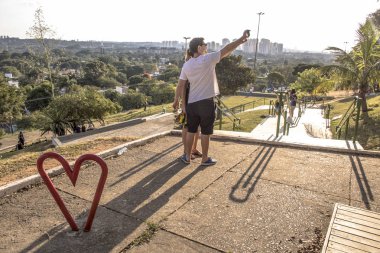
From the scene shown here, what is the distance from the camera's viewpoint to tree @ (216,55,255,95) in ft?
77.5

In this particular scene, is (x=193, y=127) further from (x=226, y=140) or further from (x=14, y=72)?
(x=14, y=72)

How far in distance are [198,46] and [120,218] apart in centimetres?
244

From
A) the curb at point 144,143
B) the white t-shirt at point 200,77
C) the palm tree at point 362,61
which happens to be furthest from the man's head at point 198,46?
the palm tree at point 362,61

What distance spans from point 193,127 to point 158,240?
1.99 m

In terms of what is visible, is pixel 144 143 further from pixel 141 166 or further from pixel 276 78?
pixel 276 78

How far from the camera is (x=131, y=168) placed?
4.48 metres

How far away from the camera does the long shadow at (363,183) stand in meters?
3.49

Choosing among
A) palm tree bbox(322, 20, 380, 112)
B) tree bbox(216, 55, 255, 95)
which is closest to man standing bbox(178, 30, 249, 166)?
palm tree bbox(322, 20, 380, 112)

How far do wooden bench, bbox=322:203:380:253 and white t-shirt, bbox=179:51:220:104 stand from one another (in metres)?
2.12

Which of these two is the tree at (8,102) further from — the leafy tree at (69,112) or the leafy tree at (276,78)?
the leafy tree at (276,78)

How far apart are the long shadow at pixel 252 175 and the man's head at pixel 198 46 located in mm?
1798

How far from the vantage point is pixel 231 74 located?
2375 cm

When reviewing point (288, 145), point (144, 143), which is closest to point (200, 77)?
point (144, 143)

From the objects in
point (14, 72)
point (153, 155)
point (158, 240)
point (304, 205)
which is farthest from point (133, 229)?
point (14, 72)
